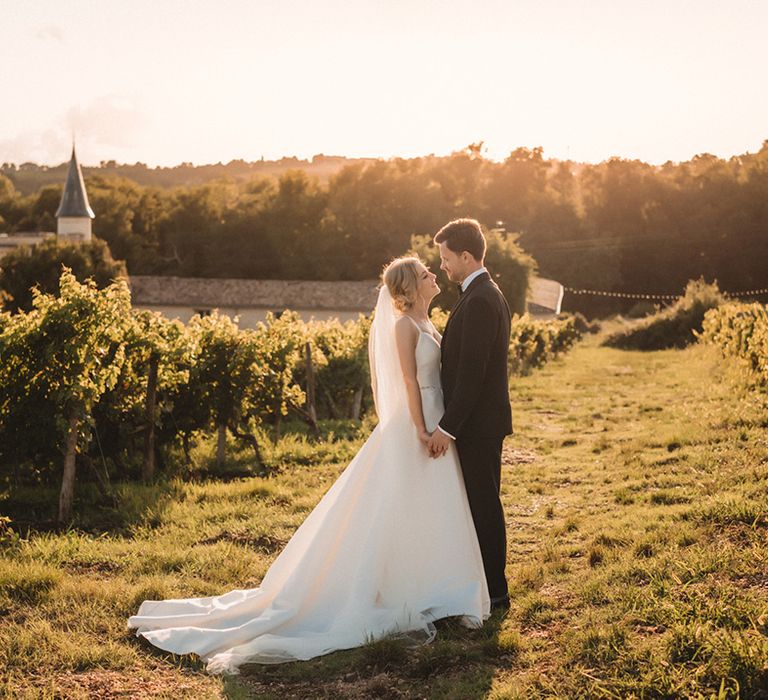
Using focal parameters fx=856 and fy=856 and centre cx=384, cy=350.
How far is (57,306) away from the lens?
7980mm

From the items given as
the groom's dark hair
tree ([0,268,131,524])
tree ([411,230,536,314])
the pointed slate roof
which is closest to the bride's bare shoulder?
the groom's dark hair

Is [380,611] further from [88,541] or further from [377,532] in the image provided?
[88,541]

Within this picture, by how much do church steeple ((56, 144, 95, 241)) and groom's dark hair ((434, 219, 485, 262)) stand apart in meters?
62.0

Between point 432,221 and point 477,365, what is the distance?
64453mm

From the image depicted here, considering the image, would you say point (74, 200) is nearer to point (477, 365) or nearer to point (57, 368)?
point (57, 368)

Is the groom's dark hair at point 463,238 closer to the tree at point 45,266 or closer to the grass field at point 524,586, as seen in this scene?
the grass field at point 524,586

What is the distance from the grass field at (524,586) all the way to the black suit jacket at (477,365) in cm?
110

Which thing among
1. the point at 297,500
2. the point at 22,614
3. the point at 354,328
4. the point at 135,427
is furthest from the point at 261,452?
the point at 354,328

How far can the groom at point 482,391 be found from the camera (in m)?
5.00

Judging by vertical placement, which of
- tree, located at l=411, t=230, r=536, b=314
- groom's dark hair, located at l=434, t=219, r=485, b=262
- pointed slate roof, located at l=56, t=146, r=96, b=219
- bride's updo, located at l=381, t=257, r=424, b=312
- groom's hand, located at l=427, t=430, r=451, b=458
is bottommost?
groom's hand, located at l=427, t=430, r=451, b=458

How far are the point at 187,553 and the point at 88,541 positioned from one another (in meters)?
0.96

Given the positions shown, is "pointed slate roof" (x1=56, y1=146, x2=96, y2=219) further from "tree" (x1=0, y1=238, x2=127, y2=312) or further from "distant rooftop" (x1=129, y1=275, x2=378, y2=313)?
"tree" (x1=0, y1=238, x2=127, y2=312)

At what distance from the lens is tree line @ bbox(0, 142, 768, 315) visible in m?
68.2

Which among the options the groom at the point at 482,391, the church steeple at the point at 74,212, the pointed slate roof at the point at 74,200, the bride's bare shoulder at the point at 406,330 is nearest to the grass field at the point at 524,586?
the groom at the point at 482,391
